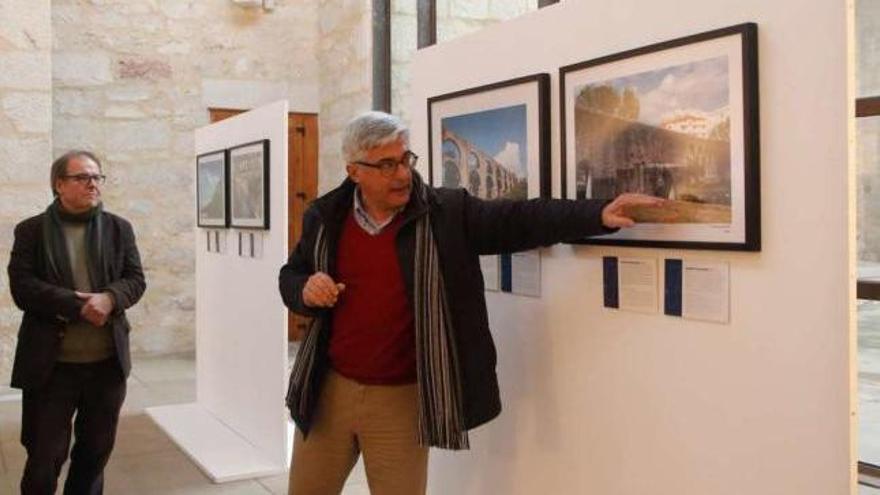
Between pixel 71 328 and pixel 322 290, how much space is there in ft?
4.47

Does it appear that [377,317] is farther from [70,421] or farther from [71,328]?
[70,421]

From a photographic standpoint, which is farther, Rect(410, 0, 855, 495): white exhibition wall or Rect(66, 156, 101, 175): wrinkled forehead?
Rect(66, 156, 101, 175): wrinkled forehead

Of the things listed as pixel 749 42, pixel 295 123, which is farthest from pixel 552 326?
pixel 295 123

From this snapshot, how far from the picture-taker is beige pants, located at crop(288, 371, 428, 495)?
236 centimetres

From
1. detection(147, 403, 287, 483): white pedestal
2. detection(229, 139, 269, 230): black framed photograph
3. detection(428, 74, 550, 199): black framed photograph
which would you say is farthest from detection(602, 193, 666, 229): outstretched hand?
detection(147, 403, 287, 483): white pedestal

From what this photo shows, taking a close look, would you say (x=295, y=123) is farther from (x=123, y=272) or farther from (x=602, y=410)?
(x=602, y=410)

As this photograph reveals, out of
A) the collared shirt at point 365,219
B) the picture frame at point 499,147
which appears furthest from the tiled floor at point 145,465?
the collared shirt at point 365,219

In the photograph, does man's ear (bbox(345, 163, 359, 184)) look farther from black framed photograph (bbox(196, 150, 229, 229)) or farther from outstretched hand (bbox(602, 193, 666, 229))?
black framed photograph (bbox(196, 150, 229, 229))

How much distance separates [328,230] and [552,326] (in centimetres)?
67

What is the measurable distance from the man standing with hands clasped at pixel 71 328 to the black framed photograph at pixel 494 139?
1.18 meters

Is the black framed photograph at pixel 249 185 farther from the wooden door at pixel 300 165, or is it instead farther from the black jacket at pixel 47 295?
the wooden door at pixel 300 165

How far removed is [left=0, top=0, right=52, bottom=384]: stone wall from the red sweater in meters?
4.76

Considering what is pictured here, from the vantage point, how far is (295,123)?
8.13 m

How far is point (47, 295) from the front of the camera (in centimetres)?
314
